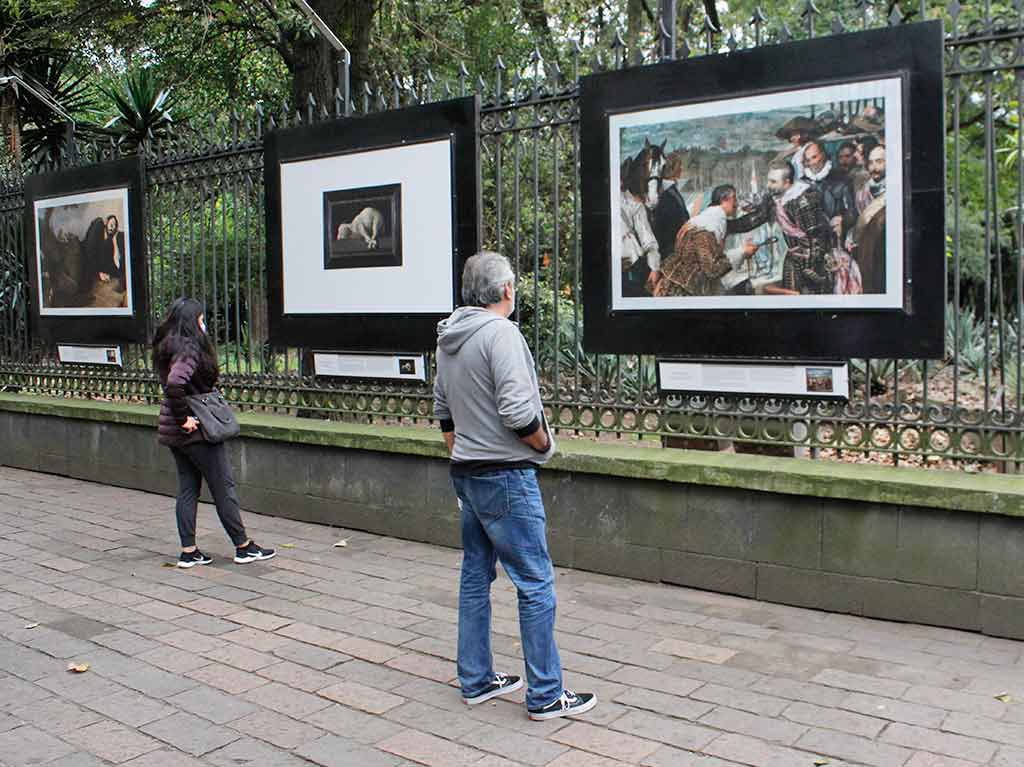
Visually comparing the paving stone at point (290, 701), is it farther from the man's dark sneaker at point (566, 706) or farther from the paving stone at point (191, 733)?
the man's dark sneaker at point (566, 706)

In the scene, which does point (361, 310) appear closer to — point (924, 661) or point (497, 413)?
point (497, 413)

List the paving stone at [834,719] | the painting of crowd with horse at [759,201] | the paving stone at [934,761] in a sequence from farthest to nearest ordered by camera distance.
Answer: the painting of crowd with horse at [759,201], the paving stone at [834,719], the paving stone at [934,761]

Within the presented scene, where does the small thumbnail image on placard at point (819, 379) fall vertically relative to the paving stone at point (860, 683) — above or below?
above

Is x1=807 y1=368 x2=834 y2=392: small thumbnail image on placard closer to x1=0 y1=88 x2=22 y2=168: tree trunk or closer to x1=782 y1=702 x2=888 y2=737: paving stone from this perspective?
x1=782 y1=702 x2=888 y2=737: paving stone

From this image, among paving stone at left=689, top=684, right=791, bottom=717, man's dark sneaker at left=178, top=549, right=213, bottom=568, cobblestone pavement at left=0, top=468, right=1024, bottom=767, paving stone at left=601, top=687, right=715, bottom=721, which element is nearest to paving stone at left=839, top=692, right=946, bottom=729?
cobblestone pavement at left=0, top=468, right=1024, bottom=767

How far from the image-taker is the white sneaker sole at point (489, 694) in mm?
4473

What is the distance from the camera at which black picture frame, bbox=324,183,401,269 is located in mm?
7652

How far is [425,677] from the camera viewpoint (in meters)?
4.83

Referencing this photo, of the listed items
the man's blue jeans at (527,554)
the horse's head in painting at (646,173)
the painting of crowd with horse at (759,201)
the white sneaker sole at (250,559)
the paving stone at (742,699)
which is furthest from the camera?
→ the white sneaker sole at (250,559)

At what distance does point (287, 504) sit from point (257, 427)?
644 mm

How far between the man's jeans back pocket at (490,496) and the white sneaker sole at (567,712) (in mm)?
783

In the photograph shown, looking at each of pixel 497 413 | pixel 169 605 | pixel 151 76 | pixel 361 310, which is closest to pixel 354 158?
pixel 361 310

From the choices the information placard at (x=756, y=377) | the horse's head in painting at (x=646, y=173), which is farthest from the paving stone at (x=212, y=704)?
the horse's head in painting at (x=646, y=173)

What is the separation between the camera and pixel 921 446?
562cm
